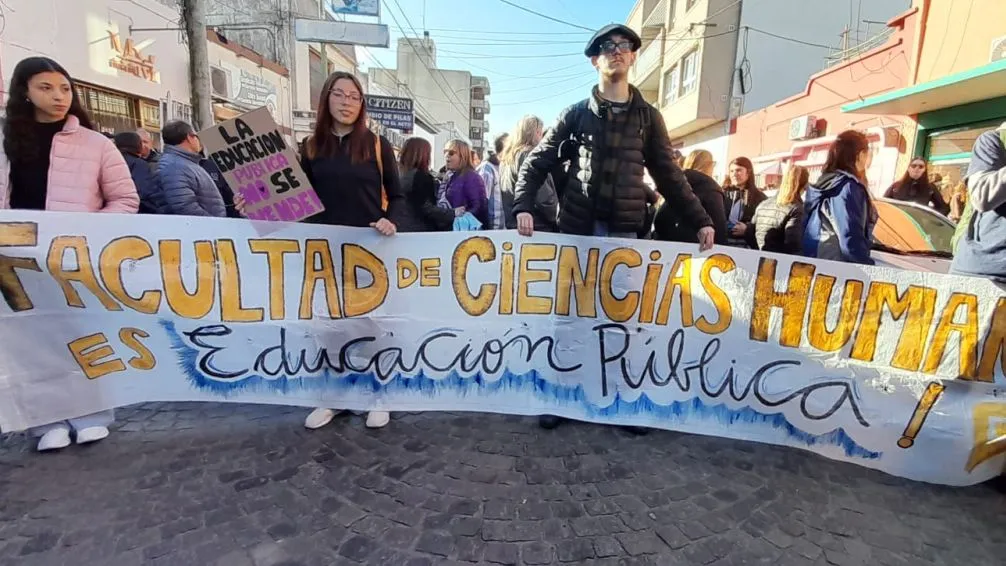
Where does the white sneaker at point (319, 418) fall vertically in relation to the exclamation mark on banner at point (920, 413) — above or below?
below

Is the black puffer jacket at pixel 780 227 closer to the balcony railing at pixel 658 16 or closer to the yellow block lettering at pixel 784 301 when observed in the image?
the yellow block lettering at pixel 784 301

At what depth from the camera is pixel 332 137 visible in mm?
2930

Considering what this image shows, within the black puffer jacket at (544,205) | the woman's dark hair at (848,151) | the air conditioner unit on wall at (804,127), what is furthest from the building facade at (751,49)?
the woman's dark hair at (848,151)

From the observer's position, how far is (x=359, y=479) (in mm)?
2490

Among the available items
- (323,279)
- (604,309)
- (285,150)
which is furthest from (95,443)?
(604,309)

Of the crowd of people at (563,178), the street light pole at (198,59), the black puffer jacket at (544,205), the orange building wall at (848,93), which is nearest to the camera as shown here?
the crowd of people at (563,178)

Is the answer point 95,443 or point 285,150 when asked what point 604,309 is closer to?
point 285,150

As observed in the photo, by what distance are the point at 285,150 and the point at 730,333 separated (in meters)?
2.45

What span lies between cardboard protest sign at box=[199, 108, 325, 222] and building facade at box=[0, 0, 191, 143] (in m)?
7.66

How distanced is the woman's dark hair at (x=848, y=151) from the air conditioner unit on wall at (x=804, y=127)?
12.2 meters

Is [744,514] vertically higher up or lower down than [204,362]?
lower down

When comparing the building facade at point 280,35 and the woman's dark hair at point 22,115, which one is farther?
the building facade at point 280,35

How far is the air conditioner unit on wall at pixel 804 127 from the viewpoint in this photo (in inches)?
538

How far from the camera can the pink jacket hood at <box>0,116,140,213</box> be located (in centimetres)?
262
